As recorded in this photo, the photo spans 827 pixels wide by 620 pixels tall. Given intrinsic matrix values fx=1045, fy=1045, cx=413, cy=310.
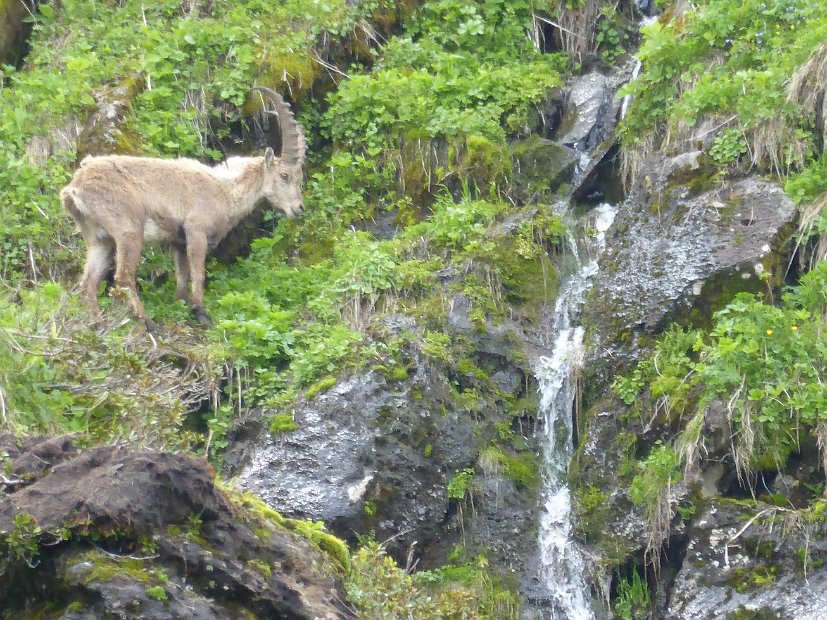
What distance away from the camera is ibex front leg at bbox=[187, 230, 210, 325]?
32.8ft

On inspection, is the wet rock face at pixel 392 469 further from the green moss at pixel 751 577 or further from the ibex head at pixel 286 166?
the ibex head at pixel 286 166

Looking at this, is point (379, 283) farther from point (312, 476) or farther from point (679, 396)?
point (679, 396)

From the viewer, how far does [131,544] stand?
14.4ft

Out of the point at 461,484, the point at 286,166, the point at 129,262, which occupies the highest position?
the point at 286,166

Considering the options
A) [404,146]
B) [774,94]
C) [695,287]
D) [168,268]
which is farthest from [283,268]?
[774,94]

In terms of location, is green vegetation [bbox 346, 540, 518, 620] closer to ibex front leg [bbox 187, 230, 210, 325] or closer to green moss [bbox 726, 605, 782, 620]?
green moss [bbox 726, 605, 782, 620]

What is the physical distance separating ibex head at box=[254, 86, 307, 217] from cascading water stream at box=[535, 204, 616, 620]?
3068 mm

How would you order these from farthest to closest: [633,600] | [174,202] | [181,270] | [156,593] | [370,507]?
[181,270] → [174,202] → [370,507] → [633,600] → [156,593]

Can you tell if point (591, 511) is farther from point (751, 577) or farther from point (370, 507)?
point (370, 507)

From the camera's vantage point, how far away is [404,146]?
11.6 m

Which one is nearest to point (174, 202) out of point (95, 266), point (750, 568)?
point (95, 266)

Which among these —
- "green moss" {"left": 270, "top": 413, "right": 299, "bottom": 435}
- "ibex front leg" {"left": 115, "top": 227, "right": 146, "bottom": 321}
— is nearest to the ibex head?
"ibex front leg" {"left": 115, "top": 227, "right": 146, "bottom": 321}

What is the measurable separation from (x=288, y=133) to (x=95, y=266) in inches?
110

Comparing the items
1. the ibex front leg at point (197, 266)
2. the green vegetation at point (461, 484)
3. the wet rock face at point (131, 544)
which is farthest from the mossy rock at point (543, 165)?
the wet rock face at point (131, 544)
